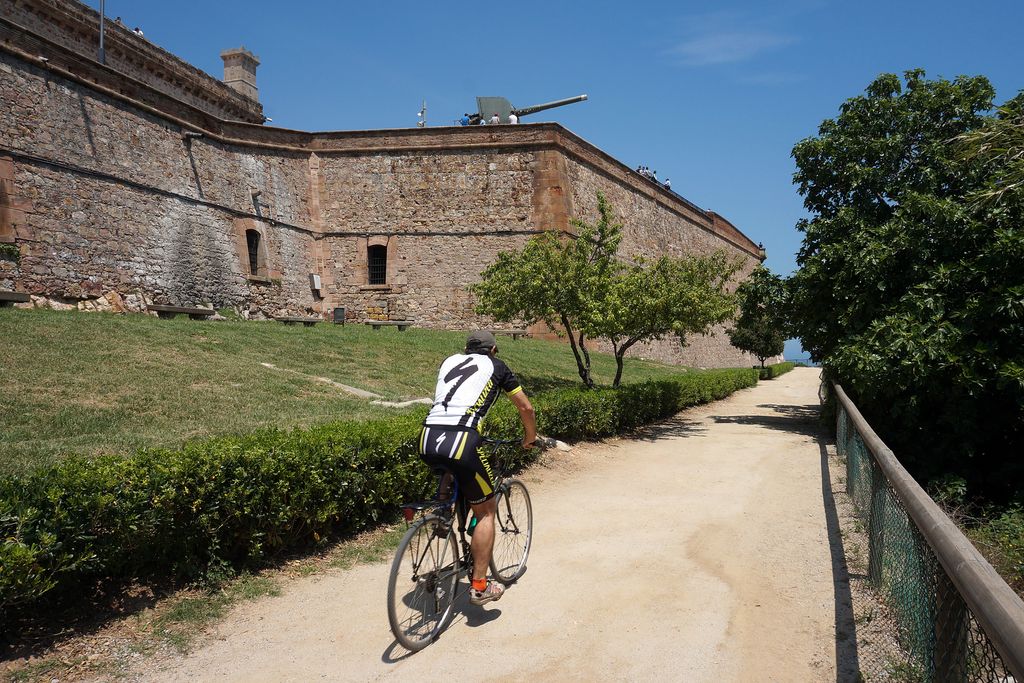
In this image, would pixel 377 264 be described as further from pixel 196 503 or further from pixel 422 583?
pixel 422 583

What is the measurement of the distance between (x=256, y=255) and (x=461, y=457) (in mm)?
21279

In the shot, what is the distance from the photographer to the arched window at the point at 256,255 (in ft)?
76.2

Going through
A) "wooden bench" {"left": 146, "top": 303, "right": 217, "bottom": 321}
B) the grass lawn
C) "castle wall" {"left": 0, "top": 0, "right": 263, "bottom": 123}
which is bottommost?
the grass lawn

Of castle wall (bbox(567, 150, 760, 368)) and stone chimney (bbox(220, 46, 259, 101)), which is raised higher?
stone chimney (bbox(220, 46, 259, 101))

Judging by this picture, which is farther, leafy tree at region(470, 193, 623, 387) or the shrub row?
leafy tree at region(470, 193, 623, 387)

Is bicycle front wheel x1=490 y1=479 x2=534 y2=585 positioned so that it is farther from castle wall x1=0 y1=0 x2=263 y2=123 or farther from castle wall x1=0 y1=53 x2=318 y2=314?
castle wall x1=0 y1=0 x2=263 y2=123

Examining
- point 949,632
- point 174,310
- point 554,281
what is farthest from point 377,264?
point 949,632

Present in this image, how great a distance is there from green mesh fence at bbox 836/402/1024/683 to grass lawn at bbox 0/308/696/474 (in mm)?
7000

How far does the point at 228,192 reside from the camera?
875 inches

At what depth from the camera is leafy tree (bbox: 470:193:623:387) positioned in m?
13.1

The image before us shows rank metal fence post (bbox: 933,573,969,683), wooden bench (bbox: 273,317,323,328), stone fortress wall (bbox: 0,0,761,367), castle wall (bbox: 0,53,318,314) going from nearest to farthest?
1. metal fence post (bbox: 933,573,969,683)
2. castle wall (bbox: 0,53,318,314)
3. stone fortress wall (bbox: 0,0,761,367)
4. wooden bench (bbox: 273,317,323,328)

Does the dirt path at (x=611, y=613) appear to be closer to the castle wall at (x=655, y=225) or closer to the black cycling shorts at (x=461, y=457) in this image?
the black cycling shorts at (x=461, y=457)

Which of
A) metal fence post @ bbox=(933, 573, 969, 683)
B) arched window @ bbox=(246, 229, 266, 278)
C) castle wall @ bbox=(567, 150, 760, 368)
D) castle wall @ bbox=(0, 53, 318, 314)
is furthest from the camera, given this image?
castle wall @ bbox=(567, 150, 760, 368)

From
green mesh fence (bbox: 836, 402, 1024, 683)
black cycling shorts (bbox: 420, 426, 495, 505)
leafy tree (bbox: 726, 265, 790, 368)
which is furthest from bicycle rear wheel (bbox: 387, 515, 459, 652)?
leafy tree (bbox: 726, 265, 790, 368)
